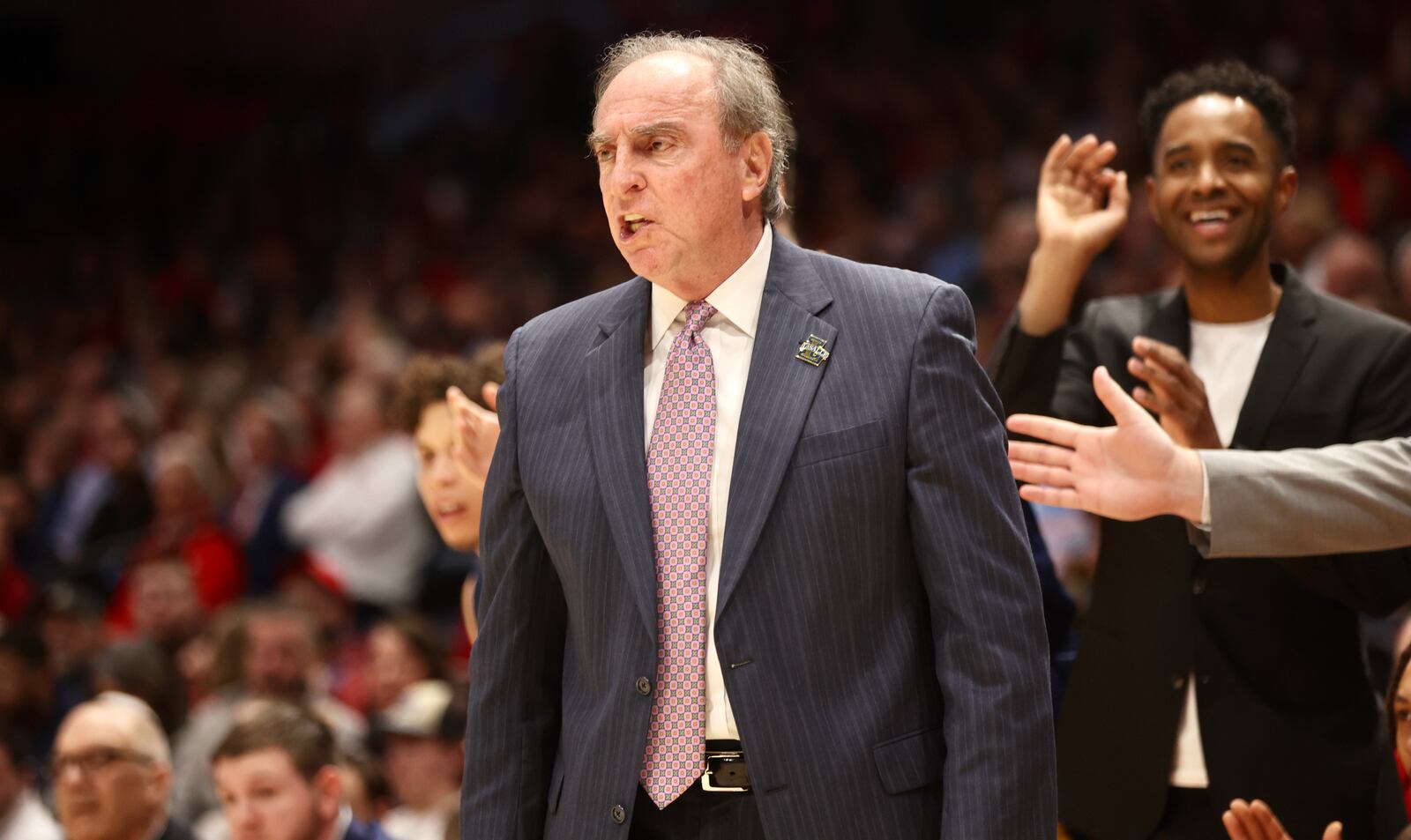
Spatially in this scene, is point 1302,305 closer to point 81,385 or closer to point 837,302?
point 837,302

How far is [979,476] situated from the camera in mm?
2041

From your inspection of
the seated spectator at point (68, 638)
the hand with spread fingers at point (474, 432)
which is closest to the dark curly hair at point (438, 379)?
the hand with spread fingers at point (474, 432)

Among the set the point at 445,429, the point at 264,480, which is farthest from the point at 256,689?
the point at 445,429

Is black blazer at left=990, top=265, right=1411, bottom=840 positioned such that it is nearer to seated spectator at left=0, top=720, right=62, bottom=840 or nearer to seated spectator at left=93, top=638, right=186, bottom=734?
seated spectator at left=0, top=720, right=62, bottom=840

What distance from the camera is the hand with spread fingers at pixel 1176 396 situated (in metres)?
2.71

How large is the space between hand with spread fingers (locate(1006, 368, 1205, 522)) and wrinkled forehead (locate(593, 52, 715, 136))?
2.35 feet

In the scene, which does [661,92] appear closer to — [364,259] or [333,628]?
[333,628]

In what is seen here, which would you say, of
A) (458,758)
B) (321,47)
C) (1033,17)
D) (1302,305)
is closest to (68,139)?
(321,47)

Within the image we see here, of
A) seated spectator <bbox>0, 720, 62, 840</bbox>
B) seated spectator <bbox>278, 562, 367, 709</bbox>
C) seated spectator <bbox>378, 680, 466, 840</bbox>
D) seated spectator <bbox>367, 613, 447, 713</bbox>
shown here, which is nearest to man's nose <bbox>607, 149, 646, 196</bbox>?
seated spectator <bbox>378, 680, 466, 840</bbox>

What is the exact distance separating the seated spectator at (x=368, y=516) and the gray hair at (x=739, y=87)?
182 inches

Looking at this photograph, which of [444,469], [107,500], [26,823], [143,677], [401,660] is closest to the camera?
[444,469]

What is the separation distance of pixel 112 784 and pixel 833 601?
2576 millimetres

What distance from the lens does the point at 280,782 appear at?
12.4ft

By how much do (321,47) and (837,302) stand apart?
37.7ft
